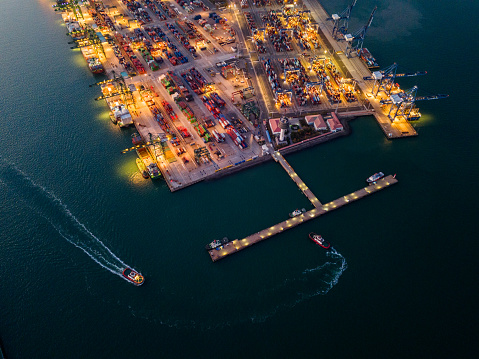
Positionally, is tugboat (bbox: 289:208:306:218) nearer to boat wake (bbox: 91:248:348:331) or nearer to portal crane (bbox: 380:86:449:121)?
boat wake (bbox: 91:248:348:331)

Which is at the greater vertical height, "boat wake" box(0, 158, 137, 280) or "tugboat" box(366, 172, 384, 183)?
"boat wake" box(0, 158, 137, 280)

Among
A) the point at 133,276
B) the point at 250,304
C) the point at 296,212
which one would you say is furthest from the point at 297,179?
the point at 133,276

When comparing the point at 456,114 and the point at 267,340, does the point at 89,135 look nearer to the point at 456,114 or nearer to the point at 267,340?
the point at 267,340

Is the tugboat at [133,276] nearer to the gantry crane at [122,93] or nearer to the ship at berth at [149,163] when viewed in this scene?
the ship at berth at [149,163]

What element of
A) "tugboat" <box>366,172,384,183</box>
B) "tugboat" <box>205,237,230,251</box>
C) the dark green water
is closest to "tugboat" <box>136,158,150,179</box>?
the dark green water

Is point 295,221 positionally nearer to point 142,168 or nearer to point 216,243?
point 216,243

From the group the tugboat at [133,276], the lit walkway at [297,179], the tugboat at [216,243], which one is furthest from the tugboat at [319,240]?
the tugboat at [133,276]

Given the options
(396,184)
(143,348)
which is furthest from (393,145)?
(143,348)
